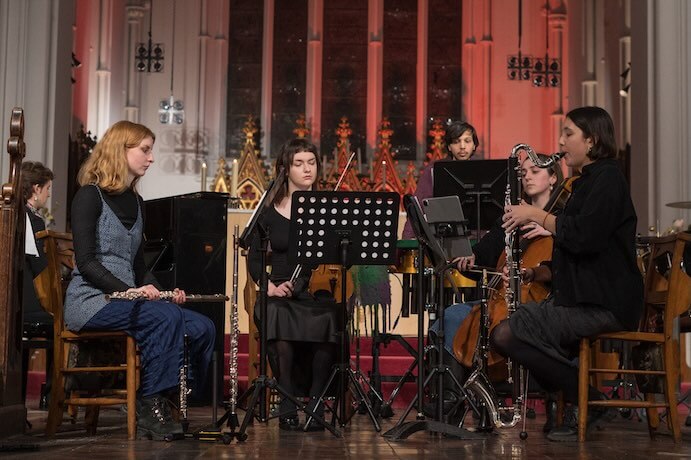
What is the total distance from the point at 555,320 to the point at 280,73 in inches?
488

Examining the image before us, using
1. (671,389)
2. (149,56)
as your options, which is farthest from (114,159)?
(149,56)

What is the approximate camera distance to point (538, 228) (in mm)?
5703

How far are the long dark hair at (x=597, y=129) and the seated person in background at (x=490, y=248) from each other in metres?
0.75

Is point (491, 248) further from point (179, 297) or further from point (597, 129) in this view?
point (179, 297)

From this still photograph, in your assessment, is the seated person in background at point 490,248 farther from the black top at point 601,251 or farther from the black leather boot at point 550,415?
the black top at point 601,251

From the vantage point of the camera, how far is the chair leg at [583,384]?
5180 mm

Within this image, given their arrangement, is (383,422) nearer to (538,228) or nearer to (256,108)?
(538,228)

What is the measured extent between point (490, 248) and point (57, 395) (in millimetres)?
2500

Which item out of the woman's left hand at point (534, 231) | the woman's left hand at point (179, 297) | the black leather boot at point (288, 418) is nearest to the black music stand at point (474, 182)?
the woman's left hand at point (534, 231)

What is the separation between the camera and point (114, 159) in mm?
→ 5555

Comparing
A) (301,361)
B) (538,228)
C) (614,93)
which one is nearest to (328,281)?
(301,361)

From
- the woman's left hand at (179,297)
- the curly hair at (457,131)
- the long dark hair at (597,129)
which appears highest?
the curly hair at (457,131)

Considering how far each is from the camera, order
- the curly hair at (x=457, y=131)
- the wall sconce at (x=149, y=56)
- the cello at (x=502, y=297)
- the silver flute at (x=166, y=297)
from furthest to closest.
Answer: the wall sconce at (x=149, y=56) < the curly hair at (x=457, y=131) < the cello at (x=502, y=297) < the silver flute at (x=166, y=297)

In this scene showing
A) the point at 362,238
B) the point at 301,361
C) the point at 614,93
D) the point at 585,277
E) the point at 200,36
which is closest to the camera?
the point at 585,277
